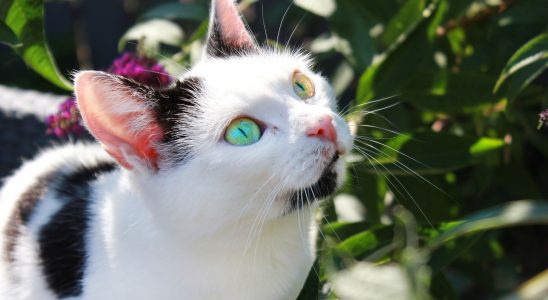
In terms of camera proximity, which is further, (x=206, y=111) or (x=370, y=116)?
(x=370, y=116)

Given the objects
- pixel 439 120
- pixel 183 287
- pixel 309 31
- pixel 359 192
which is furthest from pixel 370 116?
pixel 309 31

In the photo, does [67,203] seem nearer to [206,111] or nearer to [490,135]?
[206,111]

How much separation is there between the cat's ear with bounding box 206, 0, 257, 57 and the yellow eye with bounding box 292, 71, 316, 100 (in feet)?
0.36

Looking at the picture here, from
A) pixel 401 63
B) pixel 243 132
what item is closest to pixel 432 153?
pixel 401 63

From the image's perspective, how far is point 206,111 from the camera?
0.87 m

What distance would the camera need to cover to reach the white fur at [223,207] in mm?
809

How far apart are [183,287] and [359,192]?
46cm

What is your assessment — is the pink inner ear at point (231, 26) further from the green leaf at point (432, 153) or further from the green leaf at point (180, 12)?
the green leaf at point (180, 12)

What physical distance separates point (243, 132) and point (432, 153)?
0.38m

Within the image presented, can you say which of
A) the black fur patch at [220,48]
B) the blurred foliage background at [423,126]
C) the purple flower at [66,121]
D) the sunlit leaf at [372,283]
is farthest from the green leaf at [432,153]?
the purple flower at [66,121]

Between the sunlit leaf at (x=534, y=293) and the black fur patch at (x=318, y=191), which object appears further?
the black fur patch at (x=318, y=191)

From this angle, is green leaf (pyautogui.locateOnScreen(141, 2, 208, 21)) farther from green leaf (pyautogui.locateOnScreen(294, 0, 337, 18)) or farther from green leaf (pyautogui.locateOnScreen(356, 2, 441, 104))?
green leaf (pyautogui.locateOnScreen(356, 2, 441, 104))

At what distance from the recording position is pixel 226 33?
1011 mm

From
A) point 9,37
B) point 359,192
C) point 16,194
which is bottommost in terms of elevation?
point 16,194
